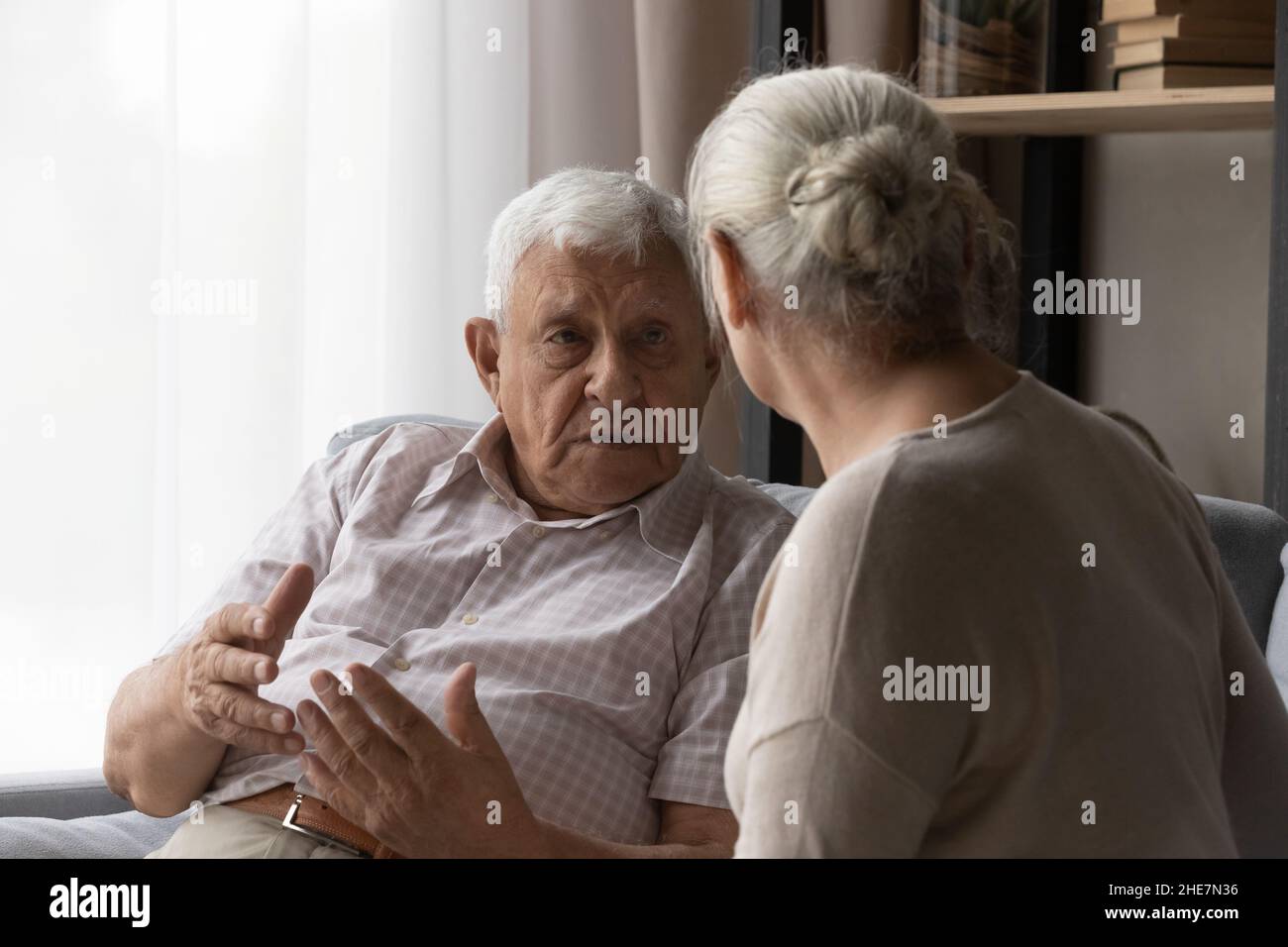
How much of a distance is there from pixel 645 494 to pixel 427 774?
51cm

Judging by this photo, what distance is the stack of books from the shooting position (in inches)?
75.4

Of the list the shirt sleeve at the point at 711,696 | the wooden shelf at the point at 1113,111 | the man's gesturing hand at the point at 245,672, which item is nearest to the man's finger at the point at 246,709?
the man's gesturing hand at the point at 245,672

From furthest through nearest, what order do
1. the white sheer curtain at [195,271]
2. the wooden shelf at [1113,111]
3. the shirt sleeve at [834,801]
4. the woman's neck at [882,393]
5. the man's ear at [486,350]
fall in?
the white sheer curtain at [195,271]
the wooden shelf at [1113,111]
the man's ear at [486,350]
the woman's neck at [882,393]
the shirt sleeve at [834,801]

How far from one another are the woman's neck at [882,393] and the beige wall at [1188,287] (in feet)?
4.52

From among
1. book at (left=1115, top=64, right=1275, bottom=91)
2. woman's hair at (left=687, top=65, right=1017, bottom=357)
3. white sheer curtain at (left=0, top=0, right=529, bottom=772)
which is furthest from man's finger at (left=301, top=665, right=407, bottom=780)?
book at (left=1115, top=64, right=1275, bottom=91)

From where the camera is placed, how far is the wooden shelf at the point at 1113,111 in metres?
1.88

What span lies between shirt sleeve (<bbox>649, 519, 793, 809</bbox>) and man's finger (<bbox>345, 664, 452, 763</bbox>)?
0.30m

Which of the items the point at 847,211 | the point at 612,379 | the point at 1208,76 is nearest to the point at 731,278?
the point at 847,211

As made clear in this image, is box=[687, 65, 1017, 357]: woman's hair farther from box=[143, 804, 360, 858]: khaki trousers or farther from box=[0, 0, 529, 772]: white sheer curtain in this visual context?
box=[0, 0, 529, 772]: white sheer curtain

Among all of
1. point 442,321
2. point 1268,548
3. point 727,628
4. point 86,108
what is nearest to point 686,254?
point 727,628

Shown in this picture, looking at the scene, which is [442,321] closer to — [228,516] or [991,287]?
[228,516]

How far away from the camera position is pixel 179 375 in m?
2.18

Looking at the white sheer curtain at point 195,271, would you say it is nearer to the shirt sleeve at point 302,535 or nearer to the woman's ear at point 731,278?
the shirt sleeve at point 302,535
